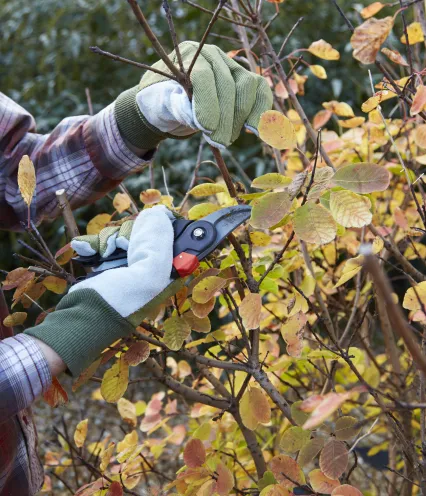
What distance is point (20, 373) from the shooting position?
921mm

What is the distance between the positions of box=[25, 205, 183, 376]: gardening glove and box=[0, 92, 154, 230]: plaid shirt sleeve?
0.41 metres

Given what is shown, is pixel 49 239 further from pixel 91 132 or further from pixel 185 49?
pixel 185 49

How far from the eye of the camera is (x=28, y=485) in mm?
1236

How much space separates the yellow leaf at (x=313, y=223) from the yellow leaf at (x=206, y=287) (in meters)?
0.17

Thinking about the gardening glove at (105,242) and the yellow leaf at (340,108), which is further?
the yellow leaf at (340,108)

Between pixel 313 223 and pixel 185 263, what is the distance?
208mm

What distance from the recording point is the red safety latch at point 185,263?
0.98 m

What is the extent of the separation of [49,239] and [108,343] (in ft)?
9.92

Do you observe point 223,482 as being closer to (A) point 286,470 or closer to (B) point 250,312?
(A) point 286,470

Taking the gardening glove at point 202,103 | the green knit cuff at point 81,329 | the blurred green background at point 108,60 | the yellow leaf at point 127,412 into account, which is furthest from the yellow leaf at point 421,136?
the blurred green background at point 108,60

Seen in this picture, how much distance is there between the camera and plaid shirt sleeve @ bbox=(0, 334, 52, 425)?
3.03 ft

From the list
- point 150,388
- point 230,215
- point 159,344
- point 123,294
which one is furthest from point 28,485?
point 150,388

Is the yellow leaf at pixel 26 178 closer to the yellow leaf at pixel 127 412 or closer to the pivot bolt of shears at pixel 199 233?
the pivot bolt of shears at pixel 199 233

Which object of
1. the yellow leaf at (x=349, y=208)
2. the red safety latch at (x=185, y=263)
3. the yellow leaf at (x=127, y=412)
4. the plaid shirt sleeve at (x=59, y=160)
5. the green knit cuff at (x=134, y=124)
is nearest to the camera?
the yellow leaf at (x=349, y=208)
